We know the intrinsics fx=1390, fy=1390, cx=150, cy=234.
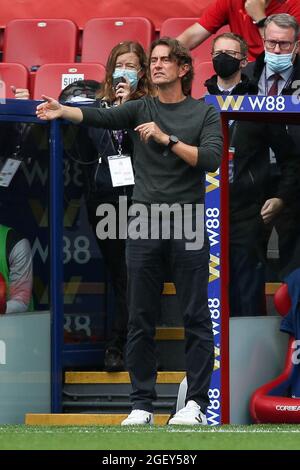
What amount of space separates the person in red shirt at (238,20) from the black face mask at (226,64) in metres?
1.19

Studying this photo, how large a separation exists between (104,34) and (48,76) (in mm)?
894

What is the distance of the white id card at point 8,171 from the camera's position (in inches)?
352

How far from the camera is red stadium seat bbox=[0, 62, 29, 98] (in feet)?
36.0

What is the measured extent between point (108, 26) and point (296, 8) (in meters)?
2.20

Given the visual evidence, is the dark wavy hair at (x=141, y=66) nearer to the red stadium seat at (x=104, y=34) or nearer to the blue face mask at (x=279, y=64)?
the blue face mask at (x=279, y=64)

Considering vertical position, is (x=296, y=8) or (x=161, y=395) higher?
(x=296, y=8)

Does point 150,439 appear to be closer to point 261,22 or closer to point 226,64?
point 226,64

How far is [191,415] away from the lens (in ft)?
23.9

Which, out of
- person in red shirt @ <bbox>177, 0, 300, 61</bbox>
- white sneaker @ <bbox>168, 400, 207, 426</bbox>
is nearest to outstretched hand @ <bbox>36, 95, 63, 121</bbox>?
white sneaker @ <bbox>168, 400, 207, 426</bbox>
